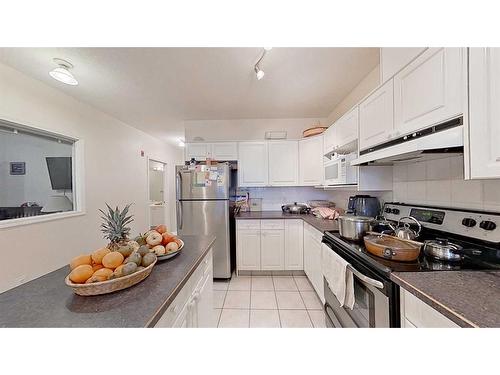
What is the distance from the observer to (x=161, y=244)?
3.59ft

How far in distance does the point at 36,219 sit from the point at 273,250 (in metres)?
2.86

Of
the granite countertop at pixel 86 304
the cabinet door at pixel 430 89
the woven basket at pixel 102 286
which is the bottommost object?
the granite countertop at pixel 86 304

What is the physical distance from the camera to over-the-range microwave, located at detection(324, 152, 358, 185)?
1939mm

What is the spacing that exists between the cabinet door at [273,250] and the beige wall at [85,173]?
2.57 meters

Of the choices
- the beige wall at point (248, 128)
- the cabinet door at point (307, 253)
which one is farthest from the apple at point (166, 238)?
the beige wall at point (248, 128)

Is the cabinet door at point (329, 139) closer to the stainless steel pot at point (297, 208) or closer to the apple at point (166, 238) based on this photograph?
the stainless steel pot at point (297, 208)

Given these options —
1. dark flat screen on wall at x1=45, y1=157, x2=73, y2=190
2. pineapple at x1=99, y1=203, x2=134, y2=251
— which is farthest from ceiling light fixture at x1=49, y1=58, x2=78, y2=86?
pineapple at x1=99, y1=203, x2=134, y2=251

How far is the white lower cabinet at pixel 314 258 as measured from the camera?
2090 millimetres

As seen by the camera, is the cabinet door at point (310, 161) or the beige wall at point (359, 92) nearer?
the beige wall at point (359, 92)

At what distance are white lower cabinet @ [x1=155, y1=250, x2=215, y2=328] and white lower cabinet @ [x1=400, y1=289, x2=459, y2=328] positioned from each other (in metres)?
0.98

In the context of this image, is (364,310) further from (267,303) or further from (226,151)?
(226,151)
